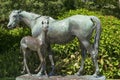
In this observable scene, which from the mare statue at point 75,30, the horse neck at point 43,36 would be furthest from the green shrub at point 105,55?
the horse neck at point 43,36

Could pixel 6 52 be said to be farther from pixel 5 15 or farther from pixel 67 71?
pixel 67 71

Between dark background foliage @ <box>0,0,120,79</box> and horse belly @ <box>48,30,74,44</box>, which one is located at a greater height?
horse belly @ <box>48,30,74,44</box>

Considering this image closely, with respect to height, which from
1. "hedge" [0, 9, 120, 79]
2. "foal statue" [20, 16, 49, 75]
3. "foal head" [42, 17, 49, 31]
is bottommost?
"hedge" [0, 9, 120, 79]

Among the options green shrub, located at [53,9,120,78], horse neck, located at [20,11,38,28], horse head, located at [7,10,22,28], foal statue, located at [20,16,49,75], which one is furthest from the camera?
green shrub, located at [53,9,120,78]

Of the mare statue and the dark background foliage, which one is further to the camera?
the dark background foliage

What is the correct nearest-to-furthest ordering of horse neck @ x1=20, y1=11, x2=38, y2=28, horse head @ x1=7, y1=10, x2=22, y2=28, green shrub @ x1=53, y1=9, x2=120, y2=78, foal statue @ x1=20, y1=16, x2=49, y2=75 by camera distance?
foal statue @ x1=20, y1=16, x2=49, y2=75 → horse head @ x1=7, y1=10, x2=22, y2=28 → horse neck @ x1=20, y1=11, x2=38, y2=28 → green shrub @ x1=53, y1=9, x2=120, y2=78

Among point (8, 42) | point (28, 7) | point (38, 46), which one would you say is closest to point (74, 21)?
point (38, 46)

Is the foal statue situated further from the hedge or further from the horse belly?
the hedge

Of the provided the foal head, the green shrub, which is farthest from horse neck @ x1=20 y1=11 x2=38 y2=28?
the green shrub

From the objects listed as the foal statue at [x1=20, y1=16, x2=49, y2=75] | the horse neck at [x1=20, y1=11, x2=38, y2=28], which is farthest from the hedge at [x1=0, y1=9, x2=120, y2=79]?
the foal statue at [x1=20, y1=16, x2=49, y2=75]

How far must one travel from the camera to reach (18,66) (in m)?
11.3

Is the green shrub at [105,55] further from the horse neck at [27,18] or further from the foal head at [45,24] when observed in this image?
the foal head at [45,24]

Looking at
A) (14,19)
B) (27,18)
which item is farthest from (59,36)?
(14,19)

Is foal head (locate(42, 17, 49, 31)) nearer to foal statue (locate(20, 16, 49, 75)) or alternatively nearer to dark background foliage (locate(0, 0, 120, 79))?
foal statue (locate(20, 16, 49, 75))
